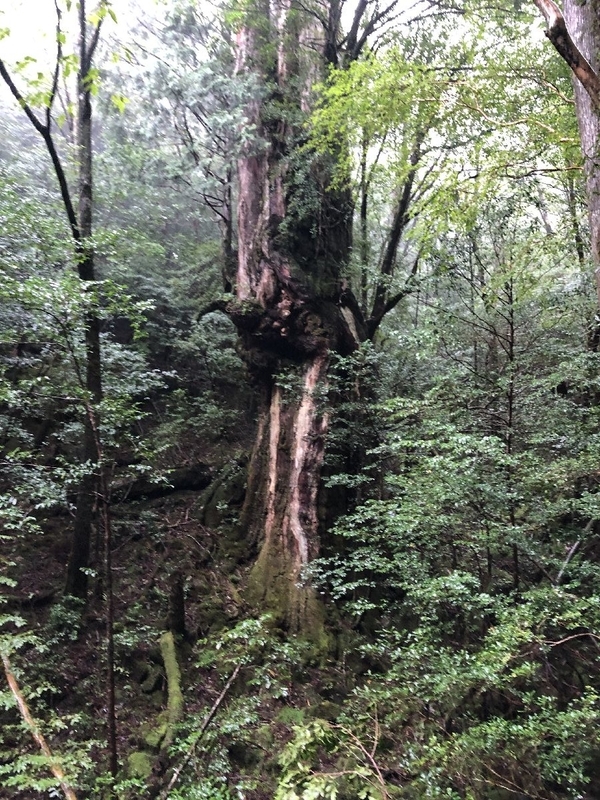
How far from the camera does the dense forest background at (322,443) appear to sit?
3250 millimetres

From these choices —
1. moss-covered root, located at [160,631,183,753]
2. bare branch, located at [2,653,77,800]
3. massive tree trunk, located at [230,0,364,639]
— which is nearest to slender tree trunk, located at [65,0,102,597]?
moss-covered root, located at [160,631,183,753]

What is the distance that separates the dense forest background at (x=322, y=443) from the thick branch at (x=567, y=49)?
0.02 meters

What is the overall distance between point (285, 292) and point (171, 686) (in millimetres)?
5021

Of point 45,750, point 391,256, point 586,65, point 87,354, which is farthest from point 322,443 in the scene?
point 586,65

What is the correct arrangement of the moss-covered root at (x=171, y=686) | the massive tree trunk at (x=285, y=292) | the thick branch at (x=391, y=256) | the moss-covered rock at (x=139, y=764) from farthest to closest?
the thick branch at (x=391, y=256) → the massive tree trunk at (x=285, y=292) → the moss-covered root at (x=171, y=686) → the moss-covered rock at (x=139, y=764)

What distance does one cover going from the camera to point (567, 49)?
2.32 m

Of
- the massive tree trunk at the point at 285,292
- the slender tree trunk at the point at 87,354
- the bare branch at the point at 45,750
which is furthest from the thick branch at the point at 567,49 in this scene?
the slender tree trunk at the point at 87,354

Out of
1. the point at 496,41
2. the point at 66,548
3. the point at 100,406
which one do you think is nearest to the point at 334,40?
the point at 496,41

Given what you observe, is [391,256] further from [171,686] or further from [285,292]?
[171,686]

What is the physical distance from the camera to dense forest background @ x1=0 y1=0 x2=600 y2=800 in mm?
3250

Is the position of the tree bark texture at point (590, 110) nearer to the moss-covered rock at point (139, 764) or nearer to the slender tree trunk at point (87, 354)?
the moss-covered rock at point (139, 764)

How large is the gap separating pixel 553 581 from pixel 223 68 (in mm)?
8314

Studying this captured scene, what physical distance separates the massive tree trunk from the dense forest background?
44 millimetres

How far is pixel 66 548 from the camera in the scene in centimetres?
737
